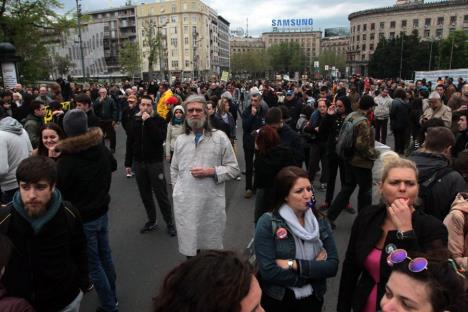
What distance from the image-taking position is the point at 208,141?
146 inches

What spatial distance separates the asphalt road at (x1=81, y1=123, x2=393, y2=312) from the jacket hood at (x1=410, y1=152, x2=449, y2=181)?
1.61 m

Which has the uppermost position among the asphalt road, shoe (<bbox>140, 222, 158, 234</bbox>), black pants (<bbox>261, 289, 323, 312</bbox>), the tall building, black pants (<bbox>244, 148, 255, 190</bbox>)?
the tall building

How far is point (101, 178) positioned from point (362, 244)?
2344 mm

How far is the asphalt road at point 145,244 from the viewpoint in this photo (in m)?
3.96

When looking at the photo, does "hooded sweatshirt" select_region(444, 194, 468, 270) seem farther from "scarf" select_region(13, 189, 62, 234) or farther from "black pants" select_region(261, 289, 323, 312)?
"scarf" select_region(13, 189, 62, 234)

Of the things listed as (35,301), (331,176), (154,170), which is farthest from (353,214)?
(35,301)

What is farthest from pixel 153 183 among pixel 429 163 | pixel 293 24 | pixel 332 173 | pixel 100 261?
pixel 293 24

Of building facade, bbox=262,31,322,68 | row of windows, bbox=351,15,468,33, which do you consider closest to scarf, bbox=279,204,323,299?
row of windows, bbox=351,15,468,33

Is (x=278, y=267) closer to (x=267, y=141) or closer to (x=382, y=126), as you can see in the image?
(x=267, y=141)

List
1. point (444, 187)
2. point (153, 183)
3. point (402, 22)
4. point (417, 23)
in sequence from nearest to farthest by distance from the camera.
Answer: point (444, 187), point (153, 183), point (417, 23), point (402, 22)

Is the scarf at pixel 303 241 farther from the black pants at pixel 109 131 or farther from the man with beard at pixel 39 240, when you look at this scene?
the black pants at pixel 109 131

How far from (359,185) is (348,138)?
75cm

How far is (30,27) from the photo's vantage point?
1100 inches

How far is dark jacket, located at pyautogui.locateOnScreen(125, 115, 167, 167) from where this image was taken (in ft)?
17.6
